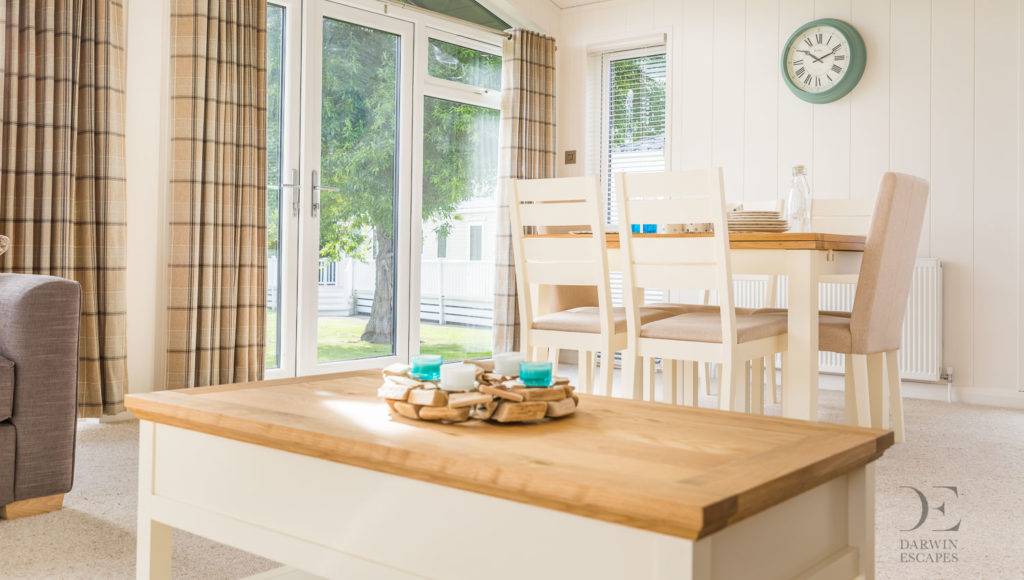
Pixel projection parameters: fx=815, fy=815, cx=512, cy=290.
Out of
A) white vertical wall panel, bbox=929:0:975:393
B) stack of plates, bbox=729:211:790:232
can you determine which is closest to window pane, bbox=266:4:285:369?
stack of plates, bbox=729:211:790:232

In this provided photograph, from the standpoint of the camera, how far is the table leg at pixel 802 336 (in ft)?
8.71

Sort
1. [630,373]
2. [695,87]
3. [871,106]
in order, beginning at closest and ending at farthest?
[630,373]
[871,106]
[695,87]

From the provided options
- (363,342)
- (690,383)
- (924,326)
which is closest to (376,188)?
(363,342)

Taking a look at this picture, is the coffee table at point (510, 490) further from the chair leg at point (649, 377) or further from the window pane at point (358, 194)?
the window pane at point (358, 194)

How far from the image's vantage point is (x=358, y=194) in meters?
4.59

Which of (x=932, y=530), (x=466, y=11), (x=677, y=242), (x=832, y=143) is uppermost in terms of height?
(x=466, y=11)

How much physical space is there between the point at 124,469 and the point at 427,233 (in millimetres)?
2758

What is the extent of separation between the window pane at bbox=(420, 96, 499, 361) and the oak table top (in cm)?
367

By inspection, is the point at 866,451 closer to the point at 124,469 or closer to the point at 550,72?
the point at 124,469

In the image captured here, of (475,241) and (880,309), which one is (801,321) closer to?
(880,309)

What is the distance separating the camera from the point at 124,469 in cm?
259

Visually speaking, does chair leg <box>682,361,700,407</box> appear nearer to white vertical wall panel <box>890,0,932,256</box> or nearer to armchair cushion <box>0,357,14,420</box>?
white vertical wall panel <box>890,0,932,256</box>

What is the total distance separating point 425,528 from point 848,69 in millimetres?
4295

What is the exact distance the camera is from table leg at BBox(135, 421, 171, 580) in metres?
1.39
